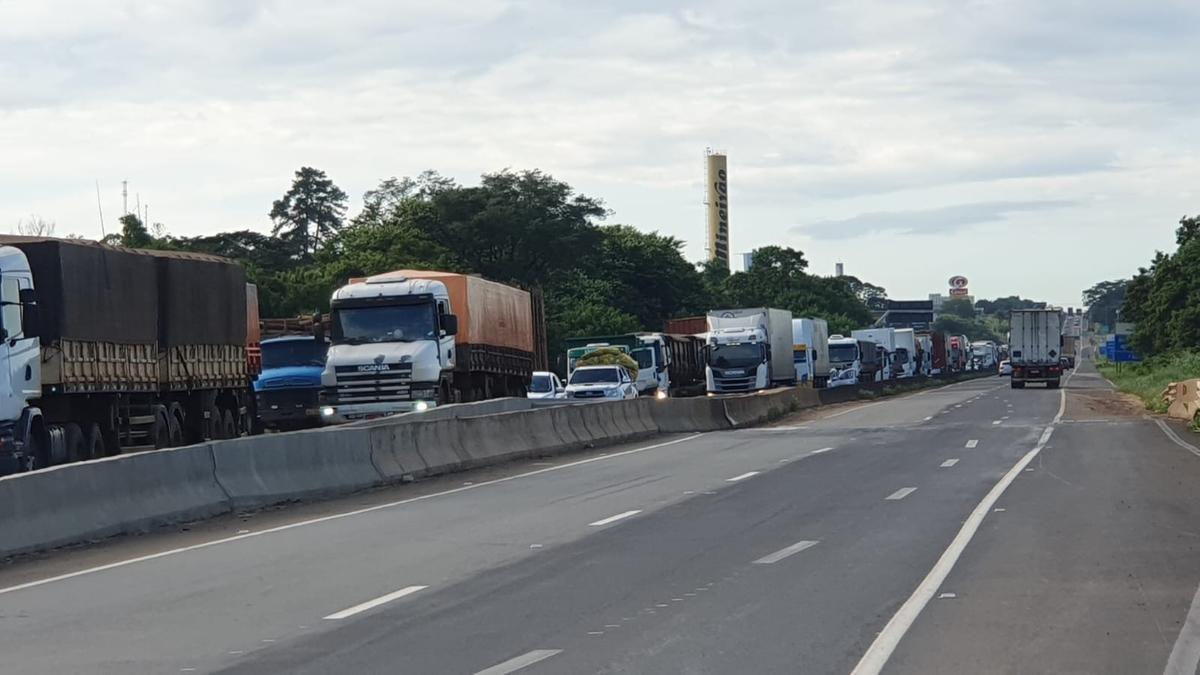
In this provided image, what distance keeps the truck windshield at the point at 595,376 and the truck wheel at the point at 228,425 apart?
18.5m

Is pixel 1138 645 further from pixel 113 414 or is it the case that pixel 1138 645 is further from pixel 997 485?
pixel 113 414

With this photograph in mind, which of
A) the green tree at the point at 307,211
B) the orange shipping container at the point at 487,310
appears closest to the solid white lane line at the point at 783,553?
the orange shipping container at the point at 487,310

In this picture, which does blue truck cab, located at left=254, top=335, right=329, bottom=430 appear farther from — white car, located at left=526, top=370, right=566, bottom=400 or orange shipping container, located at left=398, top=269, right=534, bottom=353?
white car, located at left=526, top=370, right=566, bottom=400

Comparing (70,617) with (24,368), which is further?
(24,368)

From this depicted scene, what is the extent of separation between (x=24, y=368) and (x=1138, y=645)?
54.4ft

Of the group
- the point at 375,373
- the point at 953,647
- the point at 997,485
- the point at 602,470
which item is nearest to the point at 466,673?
the point at 953,647

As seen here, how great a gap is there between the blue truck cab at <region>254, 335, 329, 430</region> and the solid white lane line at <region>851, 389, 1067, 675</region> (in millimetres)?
21532

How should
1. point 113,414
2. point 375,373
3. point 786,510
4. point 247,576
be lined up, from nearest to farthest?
point 247,576
point 786,510
point 113,414
point 375,373

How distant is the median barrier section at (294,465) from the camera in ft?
69.2

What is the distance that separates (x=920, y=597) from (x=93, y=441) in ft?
56.2

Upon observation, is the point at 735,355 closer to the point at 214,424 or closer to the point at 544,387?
the point at 544,387

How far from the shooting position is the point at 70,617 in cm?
1211

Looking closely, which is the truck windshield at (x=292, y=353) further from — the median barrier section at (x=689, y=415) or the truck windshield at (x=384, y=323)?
the median barrier section at (x=689, y=415)

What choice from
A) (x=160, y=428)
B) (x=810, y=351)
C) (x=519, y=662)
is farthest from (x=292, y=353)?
(x=810, y=351)
